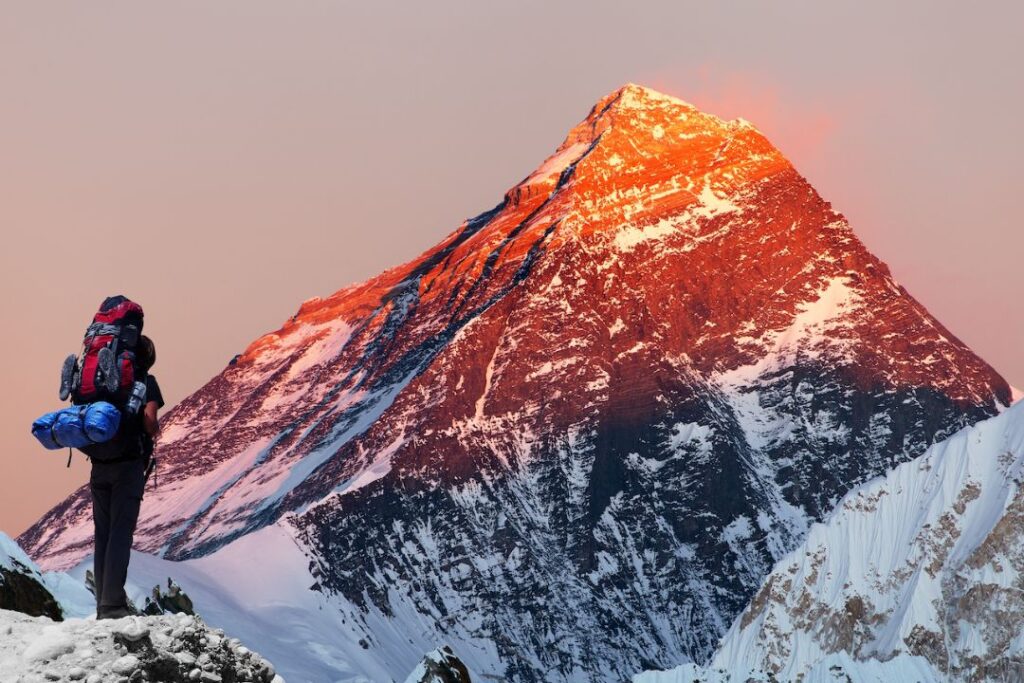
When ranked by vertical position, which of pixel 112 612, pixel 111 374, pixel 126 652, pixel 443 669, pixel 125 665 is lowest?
pixel 125 665

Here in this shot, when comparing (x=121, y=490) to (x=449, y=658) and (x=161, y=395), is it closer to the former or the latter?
(x=161, y=395)

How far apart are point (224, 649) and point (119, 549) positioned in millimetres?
2358

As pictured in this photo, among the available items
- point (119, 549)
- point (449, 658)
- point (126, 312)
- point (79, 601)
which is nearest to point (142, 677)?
point (119, 549)

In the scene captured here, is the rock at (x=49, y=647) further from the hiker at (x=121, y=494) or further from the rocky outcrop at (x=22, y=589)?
the rocky outcrop at (x=22, y=589)

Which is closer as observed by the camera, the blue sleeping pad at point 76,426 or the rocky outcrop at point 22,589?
the blue sleeping pad at point 76,426

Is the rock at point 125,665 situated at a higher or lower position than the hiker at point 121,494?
lower

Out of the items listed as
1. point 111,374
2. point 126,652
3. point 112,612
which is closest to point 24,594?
point 112,612

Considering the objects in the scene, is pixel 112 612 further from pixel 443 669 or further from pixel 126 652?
pixel 443 669

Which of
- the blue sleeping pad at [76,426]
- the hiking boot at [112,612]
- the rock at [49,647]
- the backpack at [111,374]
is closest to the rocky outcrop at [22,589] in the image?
the hiking boot at [112,612]

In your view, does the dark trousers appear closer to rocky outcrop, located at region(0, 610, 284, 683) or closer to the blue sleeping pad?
the blue sleeping pad

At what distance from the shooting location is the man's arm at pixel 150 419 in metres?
21.5

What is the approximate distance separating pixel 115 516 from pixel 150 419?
125cm

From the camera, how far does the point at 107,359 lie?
21453 mm

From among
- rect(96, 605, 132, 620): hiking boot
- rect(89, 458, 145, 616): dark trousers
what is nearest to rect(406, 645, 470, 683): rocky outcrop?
rect(89, 458, 145, 616): dark trousers
